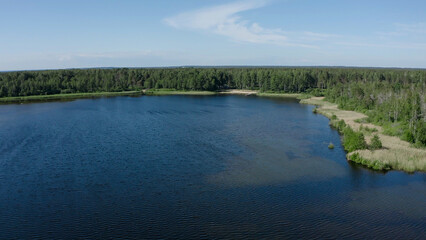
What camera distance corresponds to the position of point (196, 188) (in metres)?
26.5

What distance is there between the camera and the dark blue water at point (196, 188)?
20.8 m

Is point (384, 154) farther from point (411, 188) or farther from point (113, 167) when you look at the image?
point (113, 167)

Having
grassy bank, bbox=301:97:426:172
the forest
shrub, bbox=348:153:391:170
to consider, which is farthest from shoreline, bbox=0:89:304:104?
shrub, bbox=348:153:391:170

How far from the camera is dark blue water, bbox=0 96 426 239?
68.4 ft

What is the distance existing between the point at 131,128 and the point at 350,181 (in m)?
31.7

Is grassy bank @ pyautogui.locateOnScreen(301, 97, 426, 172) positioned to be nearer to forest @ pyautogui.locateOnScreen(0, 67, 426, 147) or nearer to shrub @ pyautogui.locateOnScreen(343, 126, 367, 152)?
shrub @ pyautogui.locateOnScreen(343, 126, 367, 152)

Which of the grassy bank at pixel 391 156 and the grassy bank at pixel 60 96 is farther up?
the grassy bank at pixel 60 96

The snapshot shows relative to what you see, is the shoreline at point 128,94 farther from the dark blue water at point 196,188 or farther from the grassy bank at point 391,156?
the grassy bank at point 391,156

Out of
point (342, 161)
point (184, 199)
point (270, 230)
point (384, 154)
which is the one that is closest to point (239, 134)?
point (342, 161)

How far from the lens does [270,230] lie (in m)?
20.6

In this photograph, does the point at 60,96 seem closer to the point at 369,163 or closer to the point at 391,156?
the point at 369,163

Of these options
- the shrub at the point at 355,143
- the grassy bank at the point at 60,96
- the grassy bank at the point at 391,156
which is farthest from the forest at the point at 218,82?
the shrub at the point at 355,143

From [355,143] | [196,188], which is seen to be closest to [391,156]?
[355,143]

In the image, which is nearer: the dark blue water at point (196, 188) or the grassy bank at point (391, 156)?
the dark blue water at point (196, 188)
